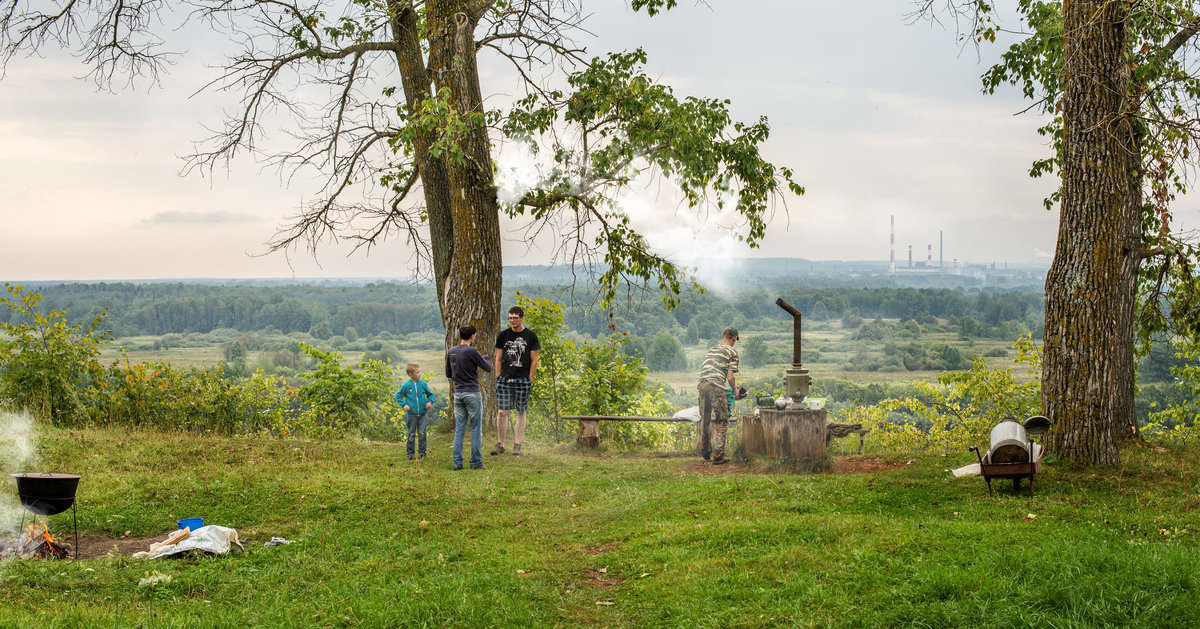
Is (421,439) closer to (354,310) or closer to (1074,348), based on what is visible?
(1074,348)

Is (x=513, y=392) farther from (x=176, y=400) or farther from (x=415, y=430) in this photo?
(x=176, y=400)

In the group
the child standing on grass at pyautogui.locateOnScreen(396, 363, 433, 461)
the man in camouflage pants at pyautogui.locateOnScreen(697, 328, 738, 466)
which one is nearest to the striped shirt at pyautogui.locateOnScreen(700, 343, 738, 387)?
the man in camouflage pants at pyautogui.locateOnScreen(697, 328, 738, 466)

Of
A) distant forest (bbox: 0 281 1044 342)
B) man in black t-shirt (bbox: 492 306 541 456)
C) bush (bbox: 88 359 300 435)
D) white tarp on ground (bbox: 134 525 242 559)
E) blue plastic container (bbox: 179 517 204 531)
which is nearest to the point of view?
white tarp on ground (bbox: 134 525 242 559)

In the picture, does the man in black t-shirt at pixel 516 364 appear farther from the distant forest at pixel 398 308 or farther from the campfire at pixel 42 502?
the distant forest at pixel 398 308

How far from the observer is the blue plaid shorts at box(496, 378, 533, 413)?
12.1 meters

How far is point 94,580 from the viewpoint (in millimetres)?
5668

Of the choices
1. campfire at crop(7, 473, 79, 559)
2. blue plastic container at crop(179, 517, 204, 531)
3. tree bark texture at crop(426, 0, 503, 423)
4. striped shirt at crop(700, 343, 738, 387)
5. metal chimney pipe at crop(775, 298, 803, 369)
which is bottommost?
blue plastic container at crop(179, 517, 204, 531)

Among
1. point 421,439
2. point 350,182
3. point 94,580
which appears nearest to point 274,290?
point 350,182

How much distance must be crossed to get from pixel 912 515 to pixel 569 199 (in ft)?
31.3

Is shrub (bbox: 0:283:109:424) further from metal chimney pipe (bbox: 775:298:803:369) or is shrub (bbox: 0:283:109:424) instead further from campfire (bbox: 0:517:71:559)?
metal chimney pipe (bbox: 775:298:803:369)

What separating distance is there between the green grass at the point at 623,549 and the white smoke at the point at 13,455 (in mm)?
455

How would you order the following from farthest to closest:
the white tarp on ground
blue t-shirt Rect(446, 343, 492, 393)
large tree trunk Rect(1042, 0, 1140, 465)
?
1. blue t-shirt Rect(446, 343, 492, 393)
2. large tree trunk Rect(1042, 0, 1140, 465)
3. the white tarp on ground

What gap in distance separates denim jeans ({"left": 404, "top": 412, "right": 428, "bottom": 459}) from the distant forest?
34.9 m

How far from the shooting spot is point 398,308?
210ft
